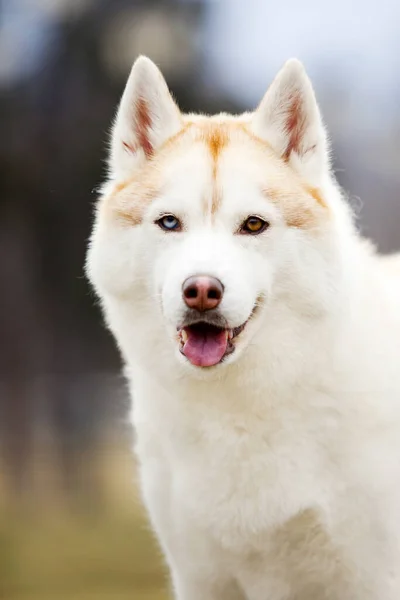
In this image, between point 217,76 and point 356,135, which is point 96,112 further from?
point 356,135

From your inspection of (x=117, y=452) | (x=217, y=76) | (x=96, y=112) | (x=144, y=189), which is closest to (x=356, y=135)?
(x=217, y=76)

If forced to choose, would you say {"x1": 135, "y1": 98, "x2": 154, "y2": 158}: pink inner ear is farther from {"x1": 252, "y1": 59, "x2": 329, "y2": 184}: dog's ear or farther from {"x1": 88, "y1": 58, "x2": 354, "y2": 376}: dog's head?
{"x1": 252, "y1": 59, "x2": 329, "y2": 184}: dog's ear

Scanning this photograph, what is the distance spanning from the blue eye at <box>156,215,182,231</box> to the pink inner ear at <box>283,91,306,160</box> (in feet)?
1.63

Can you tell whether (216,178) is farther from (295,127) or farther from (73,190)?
(73,190)

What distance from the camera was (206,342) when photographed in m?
3.29

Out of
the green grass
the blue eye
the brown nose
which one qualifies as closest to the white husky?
the blue eye

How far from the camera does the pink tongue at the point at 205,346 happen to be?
10.7ft

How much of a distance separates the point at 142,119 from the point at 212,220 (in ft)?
1.98

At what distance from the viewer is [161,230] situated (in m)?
3.38

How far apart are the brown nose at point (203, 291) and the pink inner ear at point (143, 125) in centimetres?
76

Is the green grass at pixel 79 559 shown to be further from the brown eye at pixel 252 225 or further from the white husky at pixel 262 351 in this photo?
the brown eye at pixel 252 225

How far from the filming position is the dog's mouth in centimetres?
327

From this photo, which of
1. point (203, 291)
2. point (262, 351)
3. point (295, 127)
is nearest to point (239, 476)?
point (262, 351)

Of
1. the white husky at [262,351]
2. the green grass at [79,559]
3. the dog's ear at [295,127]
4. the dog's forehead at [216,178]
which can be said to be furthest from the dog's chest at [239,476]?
the green grass at [79,559]
